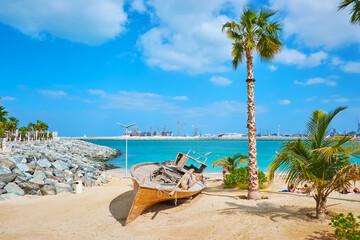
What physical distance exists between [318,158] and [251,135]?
4.31m

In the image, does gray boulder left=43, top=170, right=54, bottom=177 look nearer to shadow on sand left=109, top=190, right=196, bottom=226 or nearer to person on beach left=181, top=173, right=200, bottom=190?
shadow on sand left=109, top=190, right=196, bottom=226

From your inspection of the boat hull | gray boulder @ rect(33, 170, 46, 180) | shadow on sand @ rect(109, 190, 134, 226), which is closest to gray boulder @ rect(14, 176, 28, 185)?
gray boulder @ rect(33, 170, 46, 180)

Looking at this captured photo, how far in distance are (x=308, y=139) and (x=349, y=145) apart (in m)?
1.37

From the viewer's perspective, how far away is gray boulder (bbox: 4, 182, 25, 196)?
1448 cm

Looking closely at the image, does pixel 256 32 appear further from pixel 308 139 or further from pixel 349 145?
pixel 349 145

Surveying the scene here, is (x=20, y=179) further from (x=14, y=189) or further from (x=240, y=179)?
(x=240, y=179)

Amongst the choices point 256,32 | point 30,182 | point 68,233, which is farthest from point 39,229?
point 256,32

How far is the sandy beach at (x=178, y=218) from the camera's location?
335 inches

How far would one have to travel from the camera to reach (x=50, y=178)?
1725 centimetres

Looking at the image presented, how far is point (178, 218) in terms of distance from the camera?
34.1 feet

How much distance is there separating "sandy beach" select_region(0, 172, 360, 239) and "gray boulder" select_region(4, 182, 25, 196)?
0.81 m

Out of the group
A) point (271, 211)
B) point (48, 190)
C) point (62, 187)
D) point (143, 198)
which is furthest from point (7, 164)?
point (271, 211)

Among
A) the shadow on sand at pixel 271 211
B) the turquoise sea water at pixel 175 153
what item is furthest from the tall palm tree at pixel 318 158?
the shadow on sand at pixel 271 211

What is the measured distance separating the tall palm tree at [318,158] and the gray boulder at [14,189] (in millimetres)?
14643
